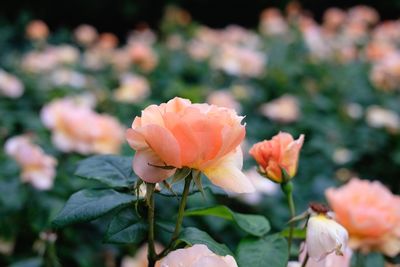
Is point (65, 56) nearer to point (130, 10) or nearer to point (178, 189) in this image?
point (178, 189)

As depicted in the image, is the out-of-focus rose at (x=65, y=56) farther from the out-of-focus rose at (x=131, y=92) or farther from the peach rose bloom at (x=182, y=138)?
the peach rose bloom at (x=182, y=138)

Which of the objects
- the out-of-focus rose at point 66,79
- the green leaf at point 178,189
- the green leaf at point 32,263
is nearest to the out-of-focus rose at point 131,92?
the out-of-focus rose at point 66,79

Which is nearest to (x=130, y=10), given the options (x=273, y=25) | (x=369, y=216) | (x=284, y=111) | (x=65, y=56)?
(x=273, y=25)

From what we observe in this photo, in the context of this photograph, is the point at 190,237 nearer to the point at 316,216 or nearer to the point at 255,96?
the point at 316,216

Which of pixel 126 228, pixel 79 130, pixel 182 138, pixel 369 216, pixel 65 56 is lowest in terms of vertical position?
pixel 65 56

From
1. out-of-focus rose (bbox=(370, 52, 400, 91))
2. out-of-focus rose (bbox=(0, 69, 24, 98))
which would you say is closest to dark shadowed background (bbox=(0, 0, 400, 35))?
out-of-focus rose (bbox=(370, 52, 400, 91))

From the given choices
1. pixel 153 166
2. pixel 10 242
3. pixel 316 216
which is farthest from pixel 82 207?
pixel 10 242

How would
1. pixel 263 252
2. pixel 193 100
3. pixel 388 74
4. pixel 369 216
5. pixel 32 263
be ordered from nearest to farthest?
pixel 263 252
pixel 369 216
pixel 32 263
pixel 193 100
pixel 388 74

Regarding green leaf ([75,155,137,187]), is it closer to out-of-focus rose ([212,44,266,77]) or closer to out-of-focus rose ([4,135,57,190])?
out-of-focus rose ([4,135,57,190])
